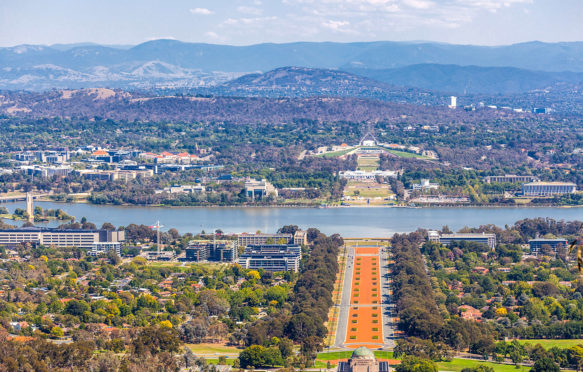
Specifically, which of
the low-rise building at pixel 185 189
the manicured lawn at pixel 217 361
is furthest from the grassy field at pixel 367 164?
the manicured lawn at pixel 217 361

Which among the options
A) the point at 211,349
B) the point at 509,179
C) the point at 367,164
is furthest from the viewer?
the point at 367,164

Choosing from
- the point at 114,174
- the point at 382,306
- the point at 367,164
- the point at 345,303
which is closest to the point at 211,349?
the point at 345,303

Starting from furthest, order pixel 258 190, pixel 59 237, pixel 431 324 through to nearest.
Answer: pixel 258 190
pixel 59 237
pixel 431 324

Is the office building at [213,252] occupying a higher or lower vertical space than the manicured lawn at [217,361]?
higher

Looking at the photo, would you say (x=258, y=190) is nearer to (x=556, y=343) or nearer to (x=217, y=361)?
(x=556, y=343)

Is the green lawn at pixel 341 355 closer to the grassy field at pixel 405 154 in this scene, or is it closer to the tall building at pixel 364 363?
the tall building at pixel 364 363

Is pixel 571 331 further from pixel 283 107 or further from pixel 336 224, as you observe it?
pixel 283 107

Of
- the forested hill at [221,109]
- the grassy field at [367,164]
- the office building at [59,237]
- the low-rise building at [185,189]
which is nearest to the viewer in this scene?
the office building at [59,237]
